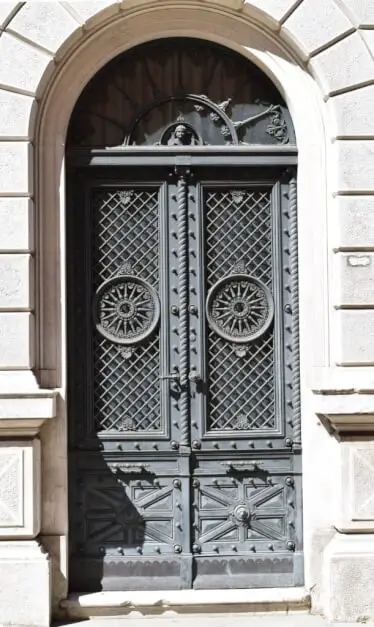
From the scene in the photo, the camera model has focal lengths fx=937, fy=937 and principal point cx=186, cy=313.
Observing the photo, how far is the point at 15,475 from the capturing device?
23.0 ft

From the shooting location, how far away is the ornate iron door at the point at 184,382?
7.48 meters

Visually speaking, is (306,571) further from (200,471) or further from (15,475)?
(15,475)

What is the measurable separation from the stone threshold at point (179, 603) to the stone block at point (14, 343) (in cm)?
187

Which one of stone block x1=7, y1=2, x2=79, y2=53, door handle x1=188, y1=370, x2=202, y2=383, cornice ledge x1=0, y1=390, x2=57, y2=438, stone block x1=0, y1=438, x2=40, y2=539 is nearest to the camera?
cornice ledge x1=0, y1=390, x2=57, y2=438

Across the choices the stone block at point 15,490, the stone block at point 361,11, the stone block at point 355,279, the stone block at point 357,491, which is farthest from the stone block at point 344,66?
the stone block at point 15,490

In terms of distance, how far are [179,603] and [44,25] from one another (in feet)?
14.9

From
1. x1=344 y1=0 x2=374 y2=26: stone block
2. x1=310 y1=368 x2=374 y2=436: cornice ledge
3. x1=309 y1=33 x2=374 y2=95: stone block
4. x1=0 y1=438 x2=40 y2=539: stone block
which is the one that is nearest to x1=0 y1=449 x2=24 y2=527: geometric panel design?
x1=0 y1=438 x2=40 y2=539: stone block

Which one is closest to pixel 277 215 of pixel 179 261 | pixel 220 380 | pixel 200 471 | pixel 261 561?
pixel 179 261

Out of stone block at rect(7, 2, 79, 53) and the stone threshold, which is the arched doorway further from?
stone block at rect(7, 2, 79, 53)

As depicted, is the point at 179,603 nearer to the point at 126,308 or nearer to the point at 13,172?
the point at 126,308

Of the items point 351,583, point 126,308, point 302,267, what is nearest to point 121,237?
point 126,308

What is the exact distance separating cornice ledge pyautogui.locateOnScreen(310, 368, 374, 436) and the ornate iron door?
505 millimetres

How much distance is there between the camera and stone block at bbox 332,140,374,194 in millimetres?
7160

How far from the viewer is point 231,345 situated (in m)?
7.58
